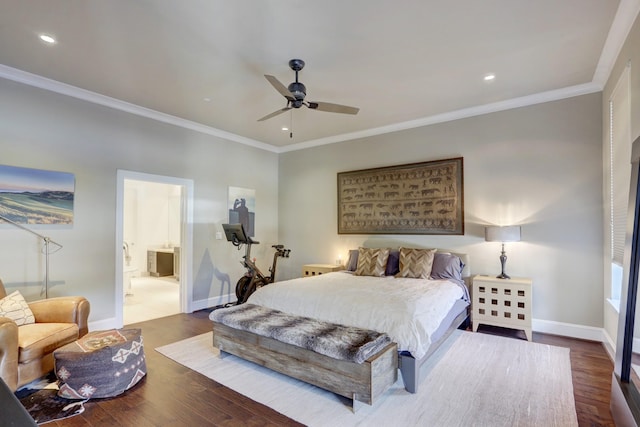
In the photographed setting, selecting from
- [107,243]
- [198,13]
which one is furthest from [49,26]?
[107,243]

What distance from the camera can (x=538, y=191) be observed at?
426 centimetres

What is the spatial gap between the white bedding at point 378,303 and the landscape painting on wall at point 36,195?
8.45ft

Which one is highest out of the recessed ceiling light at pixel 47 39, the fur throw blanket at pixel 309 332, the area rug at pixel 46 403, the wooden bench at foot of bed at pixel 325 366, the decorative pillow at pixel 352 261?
the recessed ceiling light at pixel 47 39

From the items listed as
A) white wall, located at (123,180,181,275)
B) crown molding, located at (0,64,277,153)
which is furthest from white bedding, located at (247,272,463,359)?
white wall, located at (123,180,181,275)

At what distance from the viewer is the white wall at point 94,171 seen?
3635 millimetres

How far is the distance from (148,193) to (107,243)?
528 centimetres

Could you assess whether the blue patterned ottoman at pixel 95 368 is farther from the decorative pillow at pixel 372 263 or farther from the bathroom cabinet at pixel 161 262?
the bathroom cabinet at pixel 161 262

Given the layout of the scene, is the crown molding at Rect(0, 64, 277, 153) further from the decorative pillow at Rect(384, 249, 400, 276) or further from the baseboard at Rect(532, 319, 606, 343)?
the baseboard at Rect(532, 319, 606, 343)

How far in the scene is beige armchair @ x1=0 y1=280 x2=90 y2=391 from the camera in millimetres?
2516

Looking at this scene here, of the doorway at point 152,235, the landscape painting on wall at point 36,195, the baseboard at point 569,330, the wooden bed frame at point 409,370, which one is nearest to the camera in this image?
the wooden bed frame at point 409,370

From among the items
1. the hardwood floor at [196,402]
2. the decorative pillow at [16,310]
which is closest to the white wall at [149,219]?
the decorative pillow at [16,310]

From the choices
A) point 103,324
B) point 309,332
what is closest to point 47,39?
point 103,324

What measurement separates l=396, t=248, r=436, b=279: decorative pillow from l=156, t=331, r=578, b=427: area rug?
104 centimetres

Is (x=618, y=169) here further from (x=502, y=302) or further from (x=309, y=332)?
(x=309, y=332)
